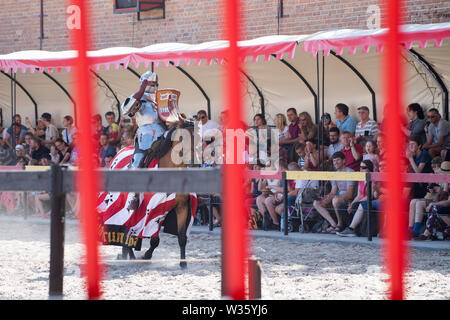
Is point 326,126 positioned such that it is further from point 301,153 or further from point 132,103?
point 132,103

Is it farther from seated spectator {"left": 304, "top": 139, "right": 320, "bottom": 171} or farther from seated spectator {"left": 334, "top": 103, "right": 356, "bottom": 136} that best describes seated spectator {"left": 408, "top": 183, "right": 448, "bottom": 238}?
seated spectator {"left": 334, "top": 103, "right": 356, "bottom": 136}

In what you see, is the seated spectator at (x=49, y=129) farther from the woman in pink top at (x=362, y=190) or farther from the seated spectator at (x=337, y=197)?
the woman in pink top at (x=362, y=190)

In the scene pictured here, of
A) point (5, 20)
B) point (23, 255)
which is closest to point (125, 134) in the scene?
point (23, 255)

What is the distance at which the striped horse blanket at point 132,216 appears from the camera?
7098 millimetres

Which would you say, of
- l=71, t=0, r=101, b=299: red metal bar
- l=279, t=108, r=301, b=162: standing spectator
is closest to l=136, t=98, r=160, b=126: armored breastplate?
l=279, t=108, r=301, b=162: standing spectator

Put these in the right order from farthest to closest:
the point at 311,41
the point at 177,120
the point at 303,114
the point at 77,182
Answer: the point at 303,114 < the point at 311,41 < the point at 177,120 < the point at 77,182

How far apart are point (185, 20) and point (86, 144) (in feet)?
35.8

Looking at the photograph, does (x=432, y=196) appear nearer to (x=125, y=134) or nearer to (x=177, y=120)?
(x=177, y=120)

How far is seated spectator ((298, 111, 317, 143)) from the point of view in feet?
32.6

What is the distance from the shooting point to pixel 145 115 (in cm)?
709

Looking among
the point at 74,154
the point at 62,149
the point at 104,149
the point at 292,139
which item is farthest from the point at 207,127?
the point at 62,149

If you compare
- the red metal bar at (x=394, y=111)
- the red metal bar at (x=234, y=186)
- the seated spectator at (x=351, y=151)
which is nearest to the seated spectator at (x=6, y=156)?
the seated spectator at (x=351, y=151)

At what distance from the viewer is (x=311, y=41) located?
8.76m
